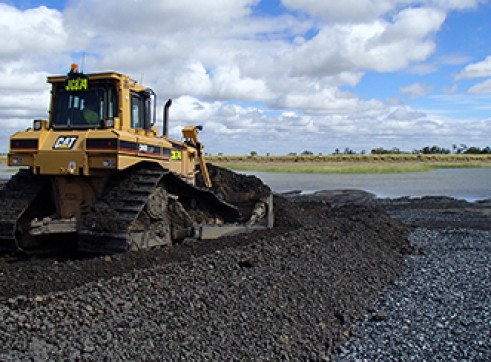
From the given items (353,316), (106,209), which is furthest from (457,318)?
(106,209)

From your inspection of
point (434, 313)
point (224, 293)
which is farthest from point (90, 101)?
point (434, 313)

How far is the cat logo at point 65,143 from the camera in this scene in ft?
29.0

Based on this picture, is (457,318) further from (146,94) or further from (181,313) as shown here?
(146,94)

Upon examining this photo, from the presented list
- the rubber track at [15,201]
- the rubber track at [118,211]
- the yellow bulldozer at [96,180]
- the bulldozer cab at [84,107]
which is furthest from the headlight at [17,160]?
the rubber track at [118,211]

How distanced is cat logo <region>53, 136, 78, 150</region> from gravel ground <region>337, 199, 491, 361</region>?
16.2 ft

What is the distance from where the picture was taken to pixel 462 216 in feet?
63.9

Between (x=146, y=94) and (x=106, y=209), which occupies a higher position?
(x=146, y=94)

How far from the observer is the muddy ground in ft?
17.3

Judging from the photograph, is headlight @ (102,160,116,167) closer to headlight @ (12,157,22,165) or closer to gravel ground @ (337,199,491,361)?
headlight @ (12,157,22,165)

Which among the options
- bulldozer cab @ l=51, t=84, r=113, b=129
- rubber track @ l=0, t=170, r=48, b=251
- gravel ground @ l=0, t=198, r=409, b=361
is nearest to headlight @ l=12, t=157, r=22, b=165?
rubber track @ l=0, t=170, r=48, b=251

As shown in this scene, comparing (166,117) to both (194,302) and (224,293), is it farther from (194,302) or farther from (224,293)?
(194,302)

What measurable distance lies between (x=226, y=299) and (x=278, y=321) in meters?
0.62

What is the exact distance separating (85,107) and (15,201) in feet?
6.30

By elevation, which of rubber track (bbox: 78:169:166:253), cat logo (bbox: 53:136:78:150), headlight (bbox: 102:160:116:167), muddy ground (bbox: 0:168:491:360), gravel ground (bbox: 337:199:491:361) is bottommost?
gravel ground (bbox: 337:199:491:361)
